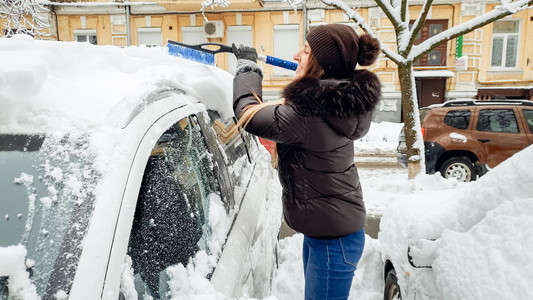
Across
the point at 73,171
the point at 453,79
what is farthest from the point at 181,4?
the point at 73,171

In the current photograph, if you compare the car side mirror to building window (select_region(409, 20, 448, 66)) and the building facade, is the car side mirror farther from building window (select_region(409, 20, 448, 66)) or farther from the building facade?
building window (select_region(409, 20, 448, 66))

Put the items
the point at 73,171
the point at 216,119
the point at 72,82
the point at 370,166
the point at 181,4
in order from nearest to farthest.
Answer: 1. the point at 73,171
2. the point at 72,82
3. the point at 216,119
4. the point at 370,166
5. the point at 181,4

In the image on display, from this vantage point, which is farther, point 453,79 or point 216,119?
point 453,79

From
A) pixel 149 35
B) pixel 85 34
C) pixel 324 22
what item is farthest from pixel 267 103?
pixel 85 34

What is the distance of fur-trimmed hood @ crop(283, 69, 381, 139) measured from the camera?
161 cm

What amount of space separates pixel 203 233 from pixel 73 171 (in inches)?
23.5

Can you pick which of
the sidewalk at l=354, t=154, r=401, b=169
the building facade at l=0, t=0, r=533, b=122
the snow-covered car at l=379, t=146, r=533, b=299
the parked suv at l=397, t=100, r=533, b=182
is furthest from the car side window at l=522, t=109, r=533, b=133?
the building facade at l=0, t=0, r=533, b=122

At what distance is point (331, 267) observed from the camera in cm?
183

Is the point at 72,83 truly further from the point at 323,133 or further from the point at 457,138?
the point at 457,138

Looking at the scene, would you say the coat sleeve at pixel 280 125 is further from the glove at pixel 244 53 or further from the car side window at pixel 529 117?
the car side window at pixel 529 117

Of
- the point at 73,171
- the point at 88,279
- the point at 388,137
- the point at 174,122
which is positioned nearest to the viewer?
the point at 88,279

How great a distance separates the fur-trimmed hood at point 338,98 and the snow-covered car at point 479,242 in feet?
2.13

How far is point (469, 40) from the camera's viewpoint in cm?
1554

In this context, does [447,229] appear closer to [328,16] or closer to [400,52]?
[400,52]
